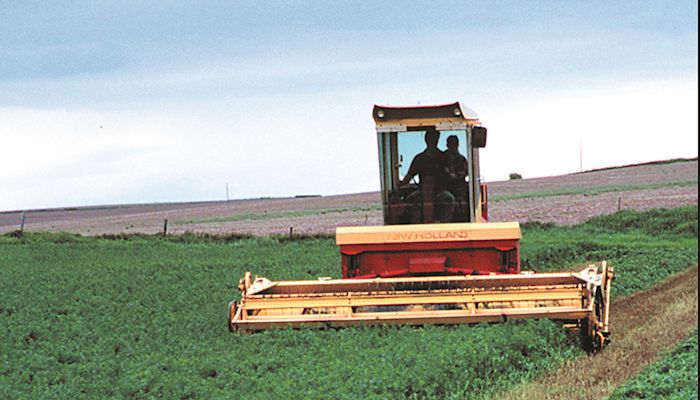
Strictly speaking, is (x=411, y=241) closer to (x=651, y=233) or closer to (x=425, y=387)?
(x=425, y=387)

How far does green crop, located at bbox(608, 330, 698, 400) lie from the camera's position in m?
10.1

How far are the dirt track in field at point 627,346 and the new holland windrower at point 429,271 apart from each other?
53 cm

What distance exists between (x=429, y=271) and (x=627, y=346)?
8.98ft

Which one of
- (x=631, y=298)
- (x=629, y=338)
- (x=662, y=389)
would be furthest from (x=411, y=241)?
(x=631, y=298)

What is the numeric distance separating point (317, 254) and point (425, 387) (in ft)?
64.2

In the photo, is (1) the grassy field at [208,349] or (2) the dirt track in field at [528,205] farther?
(2) the dirt track in field at [528,205]

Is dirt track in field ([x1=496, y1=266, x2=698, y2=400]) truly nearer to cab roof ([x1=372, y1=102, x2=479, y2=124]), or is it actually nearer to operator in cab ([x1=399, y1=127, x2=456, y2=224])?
operator in cab ([x1=399, y1=127, x2=456, y2=224])

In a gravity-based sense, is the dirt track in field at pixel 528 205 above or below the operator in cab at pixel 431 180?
below

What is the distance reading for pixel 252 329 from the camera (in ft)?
43.7

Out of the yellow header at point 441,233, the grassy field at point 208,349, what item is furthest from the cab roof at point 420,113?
the grassy field at point 208,349

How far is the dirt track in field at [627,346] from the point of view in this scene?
36.7ft

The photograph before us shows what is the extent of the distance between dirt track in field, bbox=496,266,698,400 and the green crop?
1.09ft

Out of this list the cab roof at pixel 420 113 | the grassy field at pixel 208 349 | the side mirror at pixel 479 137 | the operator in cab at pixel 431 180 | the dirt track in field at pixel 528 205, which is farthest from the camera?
the dirt track in field at pixel 528 205

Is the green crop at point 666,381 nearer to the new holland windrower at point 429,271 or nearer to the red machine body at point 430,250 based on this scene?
the new holland windrower at point 429,271
